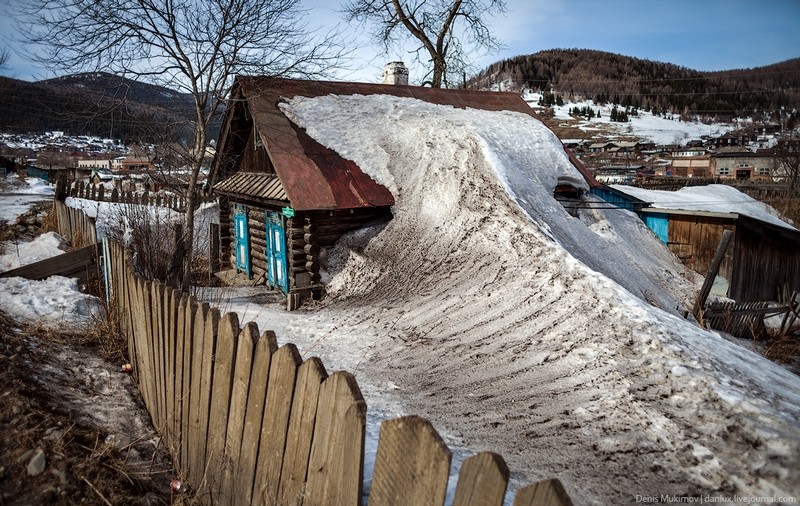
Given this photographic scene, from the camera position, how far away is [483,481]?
4.77 feet

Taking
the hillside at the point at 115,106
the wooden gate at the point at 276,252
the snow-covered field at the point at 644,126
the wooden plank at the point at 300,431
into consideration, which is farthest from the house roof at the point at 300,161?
the snow-covered field at the point at 644,126

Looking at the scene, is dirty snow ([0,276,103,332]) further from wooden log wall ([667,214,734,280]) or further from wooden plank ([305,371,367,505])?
wooden log wall ([667,214,734,280])

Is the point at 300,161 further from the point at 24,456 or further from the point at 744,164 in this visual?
the point at 744,164

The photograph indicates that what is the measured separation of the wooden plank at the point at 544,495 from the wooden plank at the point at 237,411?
160 cm

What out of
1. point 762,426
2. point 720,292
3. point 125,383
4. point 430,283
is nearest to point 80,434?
point 125,383

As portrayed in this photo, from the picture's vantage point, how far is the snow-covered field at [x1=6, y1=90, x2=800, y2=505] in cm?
364

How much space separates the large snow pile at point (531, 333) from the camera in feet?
11.9

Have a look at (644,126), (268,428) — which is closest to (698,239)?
(268,428)

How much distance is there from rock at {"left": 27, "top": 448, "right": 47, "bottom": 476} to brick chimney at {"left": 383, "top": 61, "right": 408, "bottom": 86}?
17097 millimetres

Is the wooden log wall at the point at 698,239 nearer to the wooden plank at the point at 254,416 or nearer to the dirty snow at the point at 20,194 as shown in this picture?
the wooden plank at the point at 254,416

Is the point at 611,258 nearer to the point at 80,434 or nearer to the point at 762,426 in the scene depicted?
the point at 762,426

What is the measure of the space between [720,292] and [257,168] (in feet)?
51.5

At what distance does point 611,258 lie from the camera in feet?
33.8

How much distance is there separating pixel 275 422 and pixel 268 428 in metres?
0.10
